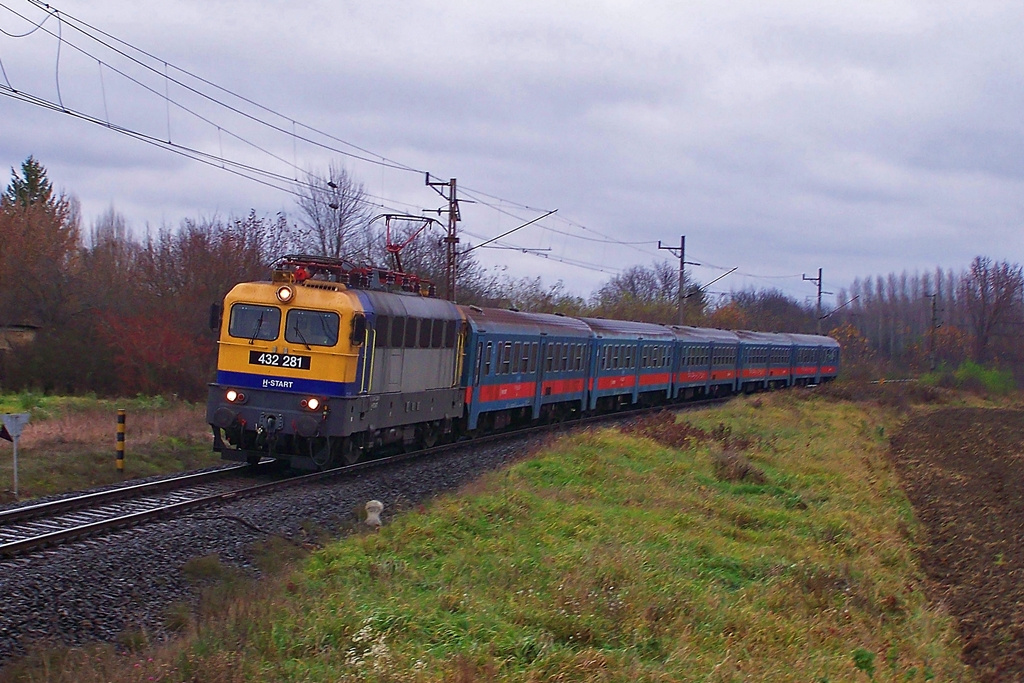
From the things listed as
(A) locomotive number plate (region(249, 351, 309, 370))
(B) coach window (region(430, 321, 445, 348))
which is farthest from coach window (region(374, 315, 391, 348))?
(B) coach window (region(430, 321, 445, 348))

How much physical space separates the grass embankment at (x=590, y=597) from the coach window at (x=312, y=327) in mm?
3253

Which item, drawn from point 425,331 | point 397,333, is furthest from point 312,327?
point 425,331

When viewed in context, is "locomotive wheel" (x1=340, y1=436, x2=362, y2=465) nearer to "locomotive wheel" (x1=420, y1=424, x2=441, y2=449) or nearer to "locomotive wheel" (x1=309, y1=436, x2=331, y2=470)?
"locomotive wheel" (x1=309, y1=436, x2=331, y2=470)

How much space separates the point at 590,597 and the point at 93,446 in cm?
1141

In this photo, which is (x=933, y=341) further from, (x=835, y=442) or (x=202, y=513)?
(x=202, y=513)

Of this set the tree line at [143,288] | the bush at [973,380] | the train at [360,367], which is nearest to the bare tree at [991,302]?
the bush at [973,380]

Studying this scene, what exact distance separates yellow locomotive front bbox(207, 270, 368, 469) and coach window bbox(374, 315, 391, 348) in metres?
0.55

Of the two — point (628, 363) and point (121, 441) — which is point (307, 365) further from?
point (628, 363)

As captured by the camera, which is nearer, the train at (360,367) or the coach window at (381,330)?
the train at (360,367)

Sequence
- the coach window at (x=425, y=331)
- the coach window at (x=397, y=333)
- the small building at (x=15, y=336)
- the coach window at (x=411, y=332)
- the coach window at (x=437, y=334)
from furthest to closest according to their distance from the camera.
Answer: the small building at (x=15, y=336) → the coach window at (x=437, y=334) → the coach window at (x=425, y=331) → the coach window at (x=411, y=332) → the coach window at (x=397, y=333)

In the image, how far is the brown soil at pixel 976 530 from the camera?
12234 millimetres

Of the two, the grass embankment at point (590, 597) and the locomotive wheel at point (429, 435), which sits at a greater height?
the locomotive wheel at point (429, 435)

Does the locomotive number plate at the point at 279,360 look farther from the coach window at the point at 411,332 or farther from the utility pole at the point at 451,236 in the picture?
the utility pole at the point at 451,236

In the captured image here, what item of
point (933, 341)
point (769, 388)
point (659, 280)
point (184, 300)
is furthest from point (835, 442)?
point (659, 280)
